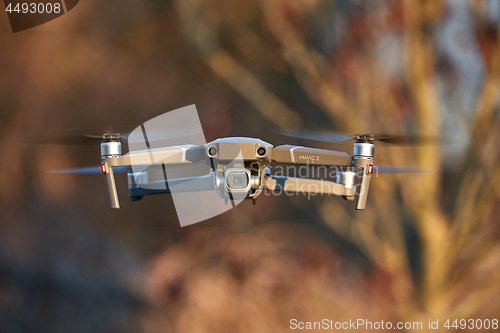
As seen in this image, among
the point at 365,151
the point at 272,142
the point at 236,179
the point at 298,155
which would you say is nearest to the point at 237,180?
the point at 236,179

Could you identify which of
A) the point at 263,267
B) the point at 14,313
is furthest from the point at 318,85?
the point at 14,313

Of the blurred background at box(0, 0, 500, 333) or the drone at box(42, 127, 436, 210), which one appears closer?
the drone at box(42, 127, 436, 210)

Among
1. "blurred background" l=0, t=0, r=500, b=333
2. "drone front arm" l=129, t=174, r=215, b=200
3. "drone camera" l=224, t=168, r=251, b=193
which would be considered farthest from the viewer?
"blurred background" l=0, t=0, r=500, b=333

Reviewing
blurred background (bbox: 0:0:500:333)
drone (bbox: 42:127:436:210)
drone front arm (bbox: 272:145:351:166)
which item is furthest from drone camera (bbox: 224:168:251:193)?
blurred background (bbox: 0:0:500:333)

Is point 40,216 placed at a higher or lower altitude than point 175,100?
lower

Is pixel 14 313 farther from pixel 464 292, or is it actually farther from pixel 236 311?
pixel 464 292

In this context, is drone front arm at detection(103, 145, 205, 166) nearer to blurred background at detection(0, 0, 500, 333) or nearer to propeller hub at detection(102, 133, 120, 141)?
propeller hub at detection(102, 133, 120, 141)

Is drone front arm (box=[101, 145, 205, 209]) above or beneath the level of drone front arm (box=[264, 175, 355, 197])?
above
